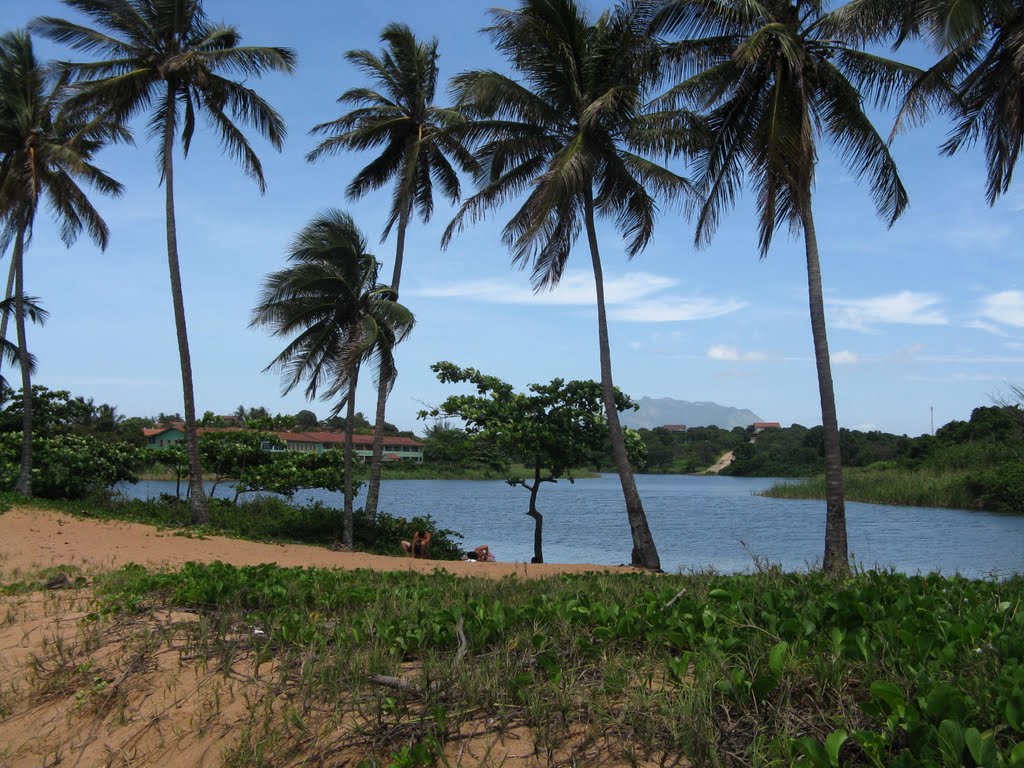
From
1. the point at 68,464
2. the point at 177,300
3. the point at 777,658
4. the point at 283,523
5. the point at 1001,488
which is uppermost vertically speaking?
the point at 177,300

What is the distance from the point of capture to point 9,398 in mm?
29641

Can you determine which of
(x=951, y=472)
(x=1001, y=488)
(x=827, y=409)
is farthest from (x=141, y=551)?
(x=951, y=472)

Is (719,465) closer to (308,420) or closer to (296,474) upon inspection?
(308,420)

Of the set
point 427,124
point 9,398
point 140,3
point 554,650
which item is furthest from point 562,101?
point 9,398

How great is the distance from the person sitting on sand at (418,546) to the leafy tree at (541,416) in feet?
10.8

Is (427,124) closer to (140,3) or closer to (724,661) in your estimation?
(140,3)

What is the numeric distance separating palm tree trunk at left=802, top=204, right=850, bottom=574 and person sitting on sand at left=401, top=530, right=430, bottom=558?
9.48 meters

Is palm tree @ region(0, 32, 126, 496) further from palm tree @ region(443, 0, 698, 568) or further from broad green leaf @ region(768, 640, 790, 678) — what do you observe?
broad green leaf @ region(768, 640, 790, 678)

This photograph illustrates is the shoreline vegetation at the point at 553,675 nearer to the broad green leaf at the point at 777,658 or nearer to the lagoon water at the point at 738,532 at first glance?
the broad green leaf at the point at 777,658

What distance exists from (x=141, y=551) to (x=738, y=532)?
21.9 metres

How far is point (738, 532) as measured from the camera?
98.7ft

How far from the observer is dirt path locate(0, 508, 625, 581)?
40.6ft

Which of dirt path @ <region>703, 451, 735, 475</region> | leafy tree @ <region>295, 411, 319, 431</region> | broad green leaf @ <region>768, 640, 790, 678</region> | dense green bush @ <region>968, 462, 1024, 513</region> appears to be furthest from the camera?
dirt path @ <region>703, 451, 735, 475</region>

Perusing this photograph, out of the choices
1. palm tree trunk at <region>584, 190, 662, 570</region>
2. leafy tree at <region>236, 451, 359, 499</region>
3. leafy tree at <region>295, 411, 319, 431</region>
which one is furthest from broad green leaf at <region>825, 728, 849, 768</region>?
leafy tree at <region>295, 411, 319, 431</region>
